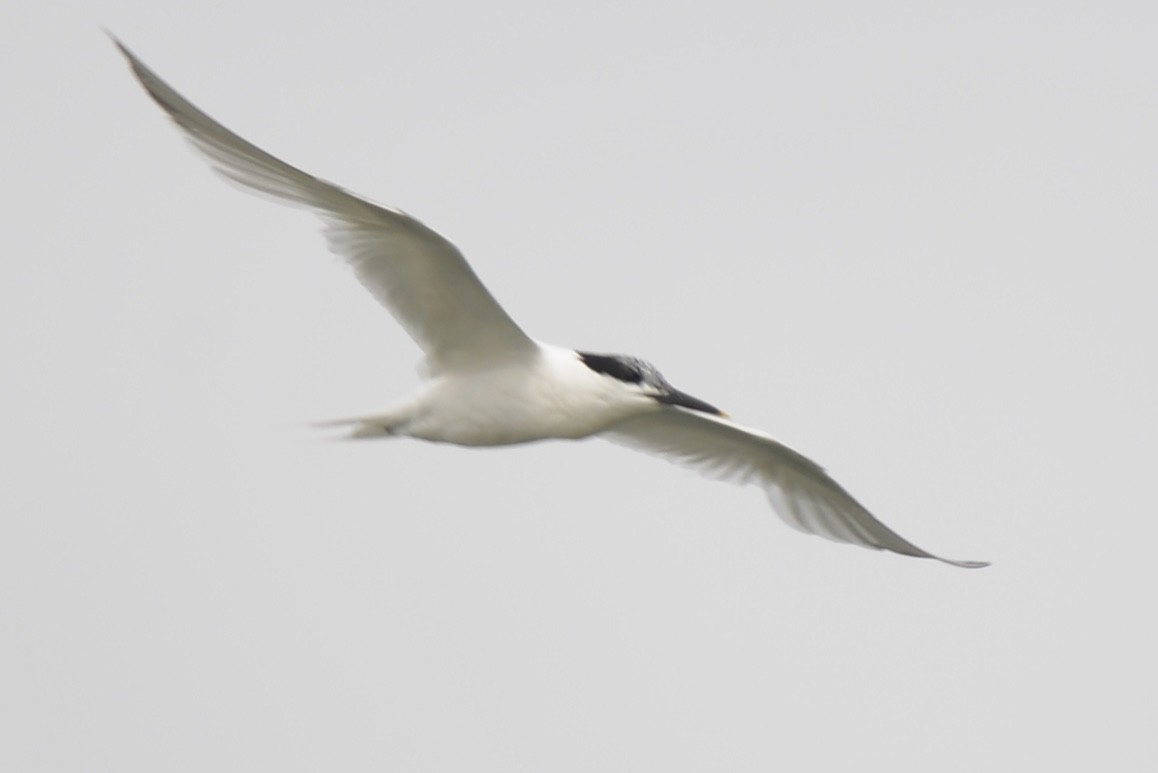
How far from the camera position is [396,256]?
13.3 m

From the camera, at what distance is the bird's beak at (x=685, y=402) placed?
14.5 m

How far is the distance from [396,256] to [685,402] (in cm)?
281

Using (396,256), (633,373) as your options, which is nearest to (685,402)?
(633,373)

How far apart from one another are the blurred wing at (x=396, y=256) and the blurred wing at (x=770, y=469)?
7.36ft

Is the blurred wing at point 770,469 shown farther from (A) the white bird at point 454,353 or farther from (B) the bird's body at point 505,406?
(B) the bird's body at point 505,406

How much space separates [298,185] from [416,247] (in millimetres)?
956

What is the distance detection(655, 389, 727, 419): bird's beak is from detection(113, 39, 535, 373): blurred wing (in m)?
1.31

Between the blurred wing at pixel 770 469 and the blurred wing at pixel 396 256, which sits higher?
the blurred wing at pixel 396 256

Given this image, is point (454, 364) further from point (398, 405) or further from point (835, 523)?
point (835, 523)

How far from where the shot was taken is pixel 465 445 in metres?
13.7

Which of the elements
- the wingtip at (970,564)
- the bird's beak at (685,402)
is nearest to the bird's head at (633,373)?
the bird's beak at (685,402)

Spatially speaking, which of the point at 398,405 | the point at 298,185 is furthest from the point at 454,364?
the point at 298,185

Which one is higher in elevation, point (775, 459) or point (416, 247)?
point (416, 247)

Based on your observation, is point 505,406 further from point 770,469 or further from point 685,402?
point 770,469
